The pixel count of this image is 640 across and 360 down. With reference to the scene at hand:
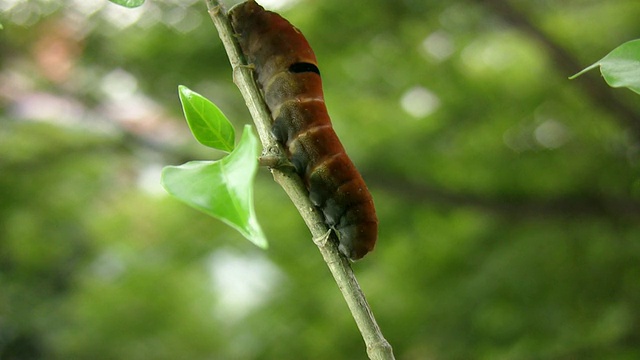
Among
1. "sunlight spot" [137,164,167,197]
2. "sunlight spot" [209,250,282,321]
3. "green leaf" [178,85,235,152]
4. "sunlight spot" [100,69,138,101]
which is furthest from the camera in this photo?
"sunlight spot" [137,164,167,197]

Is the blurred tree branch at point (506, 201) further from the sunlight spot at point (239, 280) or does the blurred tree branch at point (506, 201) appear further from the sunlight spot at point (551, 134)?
the sunlight spot at point (239, 280)

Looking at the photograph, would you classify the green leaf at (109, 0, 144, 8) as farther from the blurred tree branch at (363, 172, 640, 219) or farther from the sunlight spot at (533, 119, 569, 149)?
the sunlight spot at (533, 119, 569, 149)

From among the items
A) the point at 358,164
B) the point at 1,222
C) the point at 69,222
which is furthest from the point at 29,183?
the point at 358,164

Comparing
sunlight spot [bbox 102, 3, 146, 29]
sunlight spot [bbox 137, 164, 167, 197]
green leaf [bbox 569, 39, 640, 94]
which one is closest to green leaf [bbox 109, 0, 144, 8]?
green leaf [bbox 569, 39, 640, 94]

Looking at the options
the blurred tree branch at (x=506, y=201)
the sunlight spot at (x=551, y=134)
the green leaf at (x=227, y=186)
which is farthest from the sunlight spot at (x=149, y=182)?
the green leaf at (x=227, y=186)

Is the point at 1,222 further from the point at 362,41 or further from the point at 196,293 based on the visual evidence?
the point at 362,41

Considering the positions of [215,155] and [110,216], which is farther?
[110,216]

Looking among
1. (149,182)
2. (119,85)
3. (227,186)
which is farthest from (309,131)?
(149,182)
